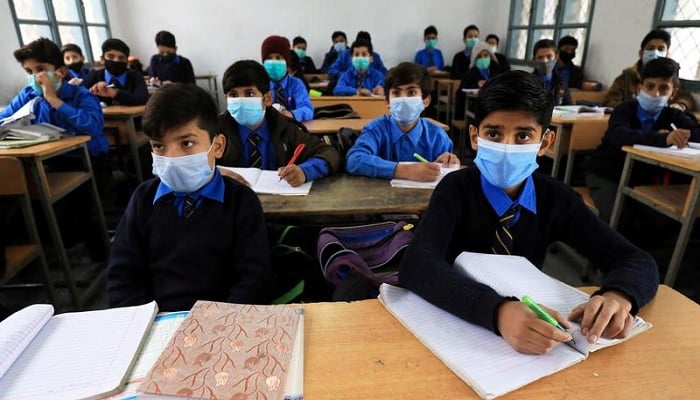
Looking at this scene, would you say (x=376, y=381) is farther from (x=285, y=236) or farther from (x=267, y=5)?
(x=267, y=5)

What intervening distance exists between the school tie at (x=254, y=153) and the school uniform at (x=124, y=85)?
2322 mm

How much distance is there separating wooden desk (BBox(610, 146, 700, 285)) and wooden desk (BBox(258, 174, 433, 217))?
1.15m

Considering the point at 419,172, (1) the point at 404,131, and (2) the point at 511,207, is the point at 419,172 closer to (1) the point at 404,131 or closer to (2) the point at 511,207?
(1) the point at 404,131

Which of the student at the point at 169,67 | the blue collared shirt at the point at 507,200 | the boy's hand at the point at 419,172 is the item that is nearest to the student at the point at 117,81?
the student at the point at 169,67

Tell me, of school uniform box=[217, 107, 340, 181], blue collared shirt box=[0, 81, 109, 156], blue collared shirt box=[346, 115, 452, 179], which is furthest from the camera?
blue collared shirt box=[0, 81, 109, 156]

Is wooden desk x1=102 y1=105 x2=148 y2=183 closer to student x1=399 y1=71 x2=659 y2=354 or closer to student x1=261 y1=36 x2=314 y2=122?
student x1=261 y1=36 x2=314 y2=122

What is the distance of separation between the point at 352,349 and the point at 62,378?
41 cm

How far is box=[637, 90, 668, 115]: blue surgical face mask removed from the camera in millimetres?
2287

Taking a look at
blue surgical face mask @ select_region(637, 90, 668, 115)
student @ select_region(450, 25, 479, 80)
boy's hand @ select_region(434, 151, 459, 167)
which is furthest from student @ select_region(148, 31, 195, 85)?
blue surgical face mask @ select_region(637, 90, 668, 115)

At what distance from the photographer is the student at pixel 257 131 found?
71.5 inches

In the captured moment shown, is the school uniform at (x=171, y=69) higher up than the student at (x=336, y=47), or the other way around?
the student at (x=336, y=47)

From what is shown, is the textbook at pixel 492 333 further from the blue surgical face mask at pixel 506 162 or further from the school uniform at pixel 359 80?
the school uniform at pixel 359 80

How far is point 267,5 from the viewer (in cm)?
721

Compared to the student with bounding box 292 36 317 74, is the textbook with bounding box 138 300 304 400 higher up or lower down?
lower down
